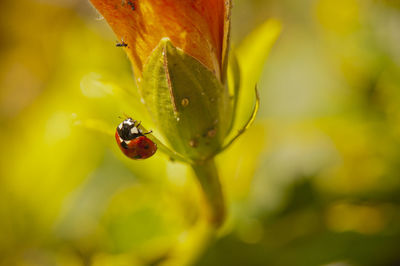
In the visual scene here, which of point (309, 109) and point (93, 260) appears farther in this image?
point (309, 109)

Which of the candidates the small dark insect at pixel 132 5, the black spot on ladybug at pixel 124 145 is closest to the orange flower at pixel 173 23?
the small dark insect at pixel 132 5

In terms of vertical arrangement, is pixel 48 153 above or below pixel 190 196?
above

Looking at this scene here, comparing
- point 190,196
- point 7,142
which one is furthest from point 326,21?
point 7,142

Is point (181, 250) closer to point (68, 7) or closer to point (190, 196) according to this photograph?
point (190, 196)

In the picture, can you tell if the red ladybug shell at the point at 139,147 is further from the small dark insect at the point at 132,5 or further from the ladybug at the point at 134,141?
the small dark insect at the point at 132,5

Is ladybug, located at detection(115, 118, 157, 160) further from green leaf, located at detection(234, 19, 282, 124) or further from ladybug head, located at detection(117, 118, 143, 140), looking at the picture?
green leaf, located at detection(234, 19, 282, 124)
